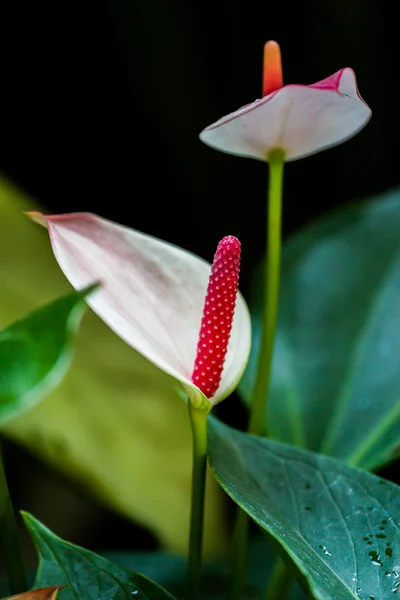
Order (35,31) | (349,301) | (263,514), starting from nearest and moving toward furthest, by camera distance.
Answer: (263,514), (349,301), (35,31)

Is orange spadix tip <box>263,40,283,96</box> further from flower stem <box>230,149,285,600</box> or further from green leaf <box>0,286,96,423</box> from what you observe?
green leaf <box>0,286,96,423</box>

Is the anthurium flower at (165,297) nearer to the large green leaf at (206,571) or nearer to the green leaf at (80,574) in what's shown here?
the green leaf at (80,574)

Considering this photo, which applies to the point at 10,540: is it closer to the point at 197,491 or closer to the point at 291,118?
the point at 197,491

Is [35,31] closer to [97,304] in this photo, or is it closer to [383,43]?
[383,43]

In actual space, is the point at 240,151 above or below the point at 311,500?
above

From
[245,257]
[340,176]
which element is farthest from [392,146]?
[245,257]
